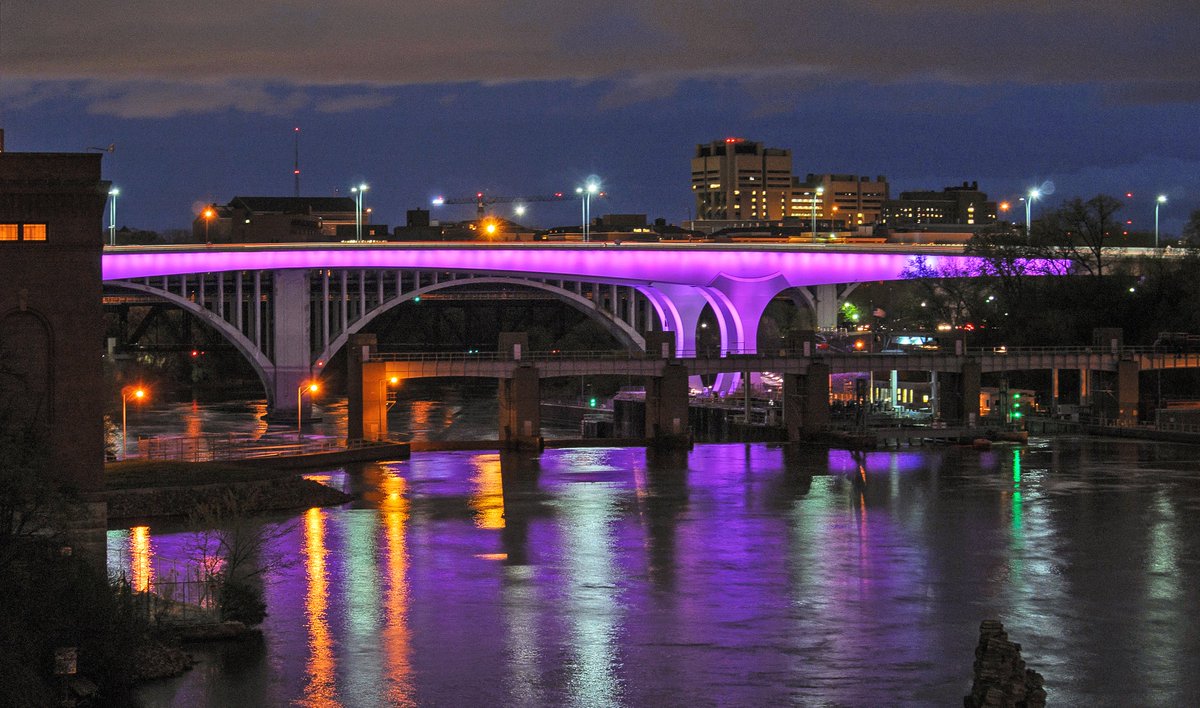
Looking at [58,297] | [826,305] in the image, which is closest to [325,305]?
[826,305]

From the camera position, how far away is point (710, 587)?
41844 millimetres

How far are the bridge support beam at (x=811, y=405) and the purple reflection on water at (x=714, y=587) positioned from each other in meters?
13.9

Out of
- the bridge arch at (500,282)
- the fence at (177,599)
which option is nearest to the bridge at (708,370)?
the bridge arch at (500,282)

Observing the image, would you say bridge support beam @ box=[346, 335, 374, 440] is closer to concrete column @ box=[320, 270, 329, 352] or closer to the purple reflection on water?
the purple reflection on water

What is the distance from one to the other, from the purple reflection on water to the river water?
10 cm

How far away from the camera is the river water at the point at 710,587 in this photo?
32000mm

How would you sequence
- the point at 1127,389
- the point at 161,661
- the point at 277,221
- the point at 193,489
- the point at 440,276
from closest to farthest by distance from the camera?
the point at 161,661 < the point at 193,489 < the point at 1127,389 < the point at 440,276 < the point at 277,221

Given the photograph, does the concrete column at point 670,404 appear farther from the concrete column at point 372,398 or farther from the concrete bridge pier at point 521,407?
the concrete column at point 372,398

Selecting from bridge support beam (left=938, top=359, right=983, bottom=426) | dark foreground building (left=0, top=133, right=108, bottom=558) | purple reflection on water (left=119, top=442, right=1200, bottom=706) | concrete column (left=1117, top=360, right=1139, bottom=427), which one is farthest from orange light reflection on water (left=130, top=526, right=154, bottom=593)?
concrete column (left=1117, top=360, right=1139, bottom=427)

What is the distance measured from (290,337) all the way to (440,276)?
14.3 metres

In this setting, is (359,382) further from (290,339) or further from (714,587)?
(714,587)

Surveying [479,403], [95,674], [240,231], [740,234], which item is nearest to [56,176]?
[95,674]

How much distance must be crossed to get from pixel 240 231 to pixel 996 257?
2663 inches

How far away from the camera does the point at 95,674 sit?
30922 millimetres
